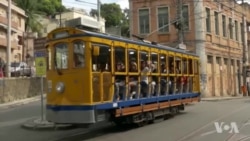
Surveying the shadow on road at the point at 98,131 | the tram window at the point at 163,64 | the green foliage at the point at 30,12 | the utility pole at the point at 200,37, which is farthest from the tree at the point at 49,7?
the shadow on road at the point at 98,131

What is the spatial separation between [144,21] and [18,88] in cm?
1327

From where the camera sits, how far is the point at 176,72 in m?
19.9

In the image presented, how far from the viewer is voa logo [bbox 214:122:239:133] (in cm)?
1457

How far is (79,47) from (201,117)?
780 cm

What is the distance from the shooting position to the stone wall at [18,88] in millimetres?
29388

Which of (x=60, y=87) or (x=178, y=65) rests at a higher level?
(x=178, y=65)

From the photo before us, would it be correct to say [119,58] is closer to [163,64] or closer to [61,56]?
→ [61,56]

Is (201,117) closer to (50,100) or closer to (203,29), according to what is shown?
(50,100)

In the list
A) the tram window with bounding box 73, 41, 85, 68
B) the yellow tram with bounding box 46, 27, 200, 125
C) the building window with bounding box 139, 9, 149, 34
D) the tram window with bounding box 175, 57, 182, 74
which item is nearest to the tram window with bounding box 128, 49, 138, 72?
the yellow tram with bounding box 46, 27, 200, 125

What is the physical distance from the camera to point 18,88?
104 feet

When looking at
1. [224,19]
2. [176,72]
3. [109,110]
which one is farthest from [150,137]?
[224,19]

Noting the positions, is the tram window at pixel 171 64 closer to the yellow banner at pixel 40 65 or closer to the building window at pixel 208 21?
the yellow banner at pixel 40 65

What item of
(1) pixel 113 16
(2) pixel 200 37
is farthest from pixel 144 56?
(1) pixel 113 16

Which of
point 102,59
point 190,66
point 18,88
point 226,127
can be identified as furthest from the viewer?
point 18,88
